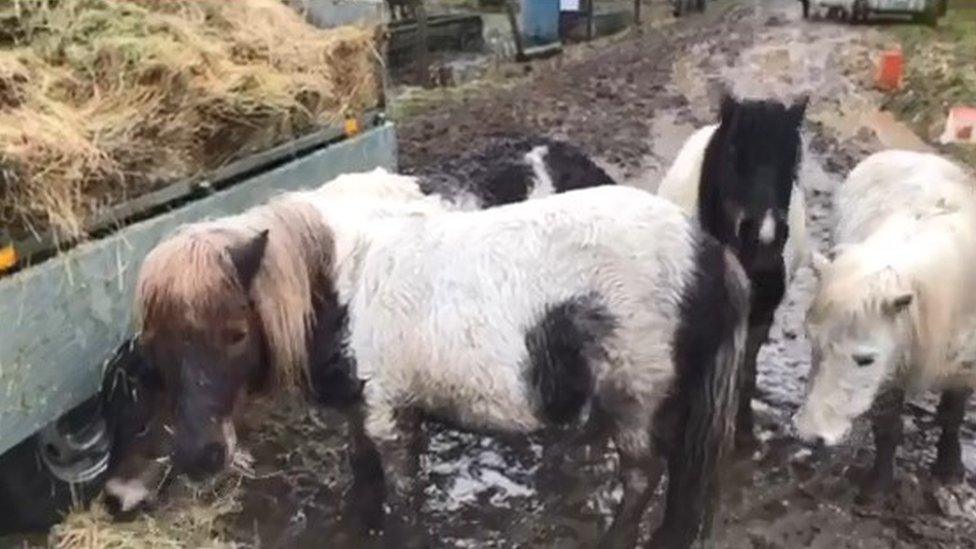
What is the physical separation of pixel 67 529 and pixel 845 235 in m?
3.53

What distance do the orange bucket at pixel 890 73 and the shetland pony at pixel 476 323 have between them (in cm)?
869

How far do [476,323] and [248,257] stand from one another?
76cm

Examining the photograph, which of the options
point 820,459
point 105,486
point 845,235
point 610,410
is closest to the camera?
point 610,410

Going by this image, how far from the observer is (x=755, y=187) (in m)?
4.27

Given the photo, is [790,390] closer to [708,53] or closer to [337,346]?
[337,346]

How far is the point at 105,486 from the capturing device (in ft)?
12.1

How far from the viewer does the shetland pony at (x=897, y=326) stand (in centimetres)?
380

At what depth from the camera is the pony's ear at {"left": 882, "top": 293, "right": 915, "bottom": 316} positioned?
371 centimetres

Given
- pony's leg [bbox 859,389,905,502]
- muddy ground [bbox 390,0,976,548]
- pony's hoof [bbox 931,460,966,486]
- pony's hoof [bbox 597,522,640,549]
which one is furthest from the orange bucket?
pony's hoof [bbox 597,522,640,549]

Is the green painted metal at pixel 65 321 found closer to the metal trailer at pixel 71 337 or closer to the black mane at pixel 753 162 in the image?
the metal trailer at pixel 71 337

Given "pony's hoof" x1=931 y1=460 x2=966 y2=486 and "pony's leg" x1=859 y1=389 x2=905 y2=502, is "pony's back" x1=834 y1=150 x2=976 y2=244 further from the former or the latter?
"pony's hoof" x1=931 y1=460 x2=966 y2=486

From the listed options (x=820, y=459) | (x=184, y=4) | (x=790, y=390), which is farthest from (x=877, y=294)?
(x=184, y=4)

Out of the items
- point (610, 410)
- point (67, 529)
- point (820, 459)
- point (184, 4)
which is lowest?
point (820, 459)

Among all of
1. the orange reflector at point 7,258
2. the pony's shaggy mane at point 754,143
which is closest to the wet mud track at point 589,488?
the pony's shaggy mane at point 754,143
